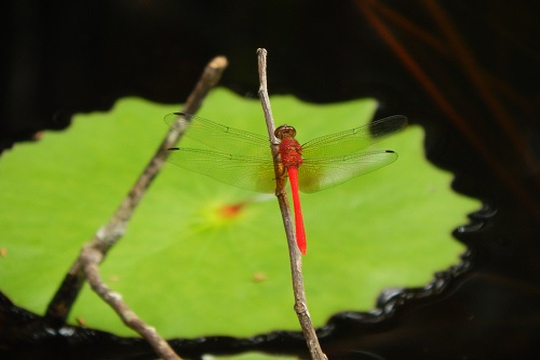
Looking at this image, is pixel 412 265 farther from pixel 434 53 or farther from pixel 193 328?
pixel 434 53

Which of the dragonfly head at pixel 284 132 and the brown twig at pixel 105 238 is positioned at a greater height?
the dragonfly head at pixel 284 132

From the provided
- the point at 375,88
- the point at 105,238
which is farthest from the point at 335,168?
the point at 375,88

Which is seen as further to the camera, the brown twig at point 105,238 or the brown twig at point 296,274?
the brown twig at point 105,238

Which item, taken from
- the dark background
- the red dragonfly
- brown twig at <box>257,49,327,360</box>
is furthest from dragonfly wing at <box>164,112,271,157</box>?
the dark background

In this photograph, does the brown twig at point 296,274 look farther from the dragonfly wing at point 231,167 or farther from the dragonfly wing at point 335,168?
the dragonfly wing at point 335,168

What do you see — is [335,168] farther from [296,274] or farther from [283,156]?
[296,274]

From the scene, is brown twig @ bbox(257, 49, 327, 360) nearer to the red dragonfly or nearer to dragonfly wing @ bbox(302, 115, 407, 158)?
the red dragonfly

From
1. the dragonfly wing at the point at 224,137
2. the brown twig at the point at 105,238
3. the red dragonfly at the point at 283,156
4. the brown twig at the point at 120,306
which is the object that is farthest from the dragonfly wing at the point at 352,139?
the brown twig at the point at 120,306
